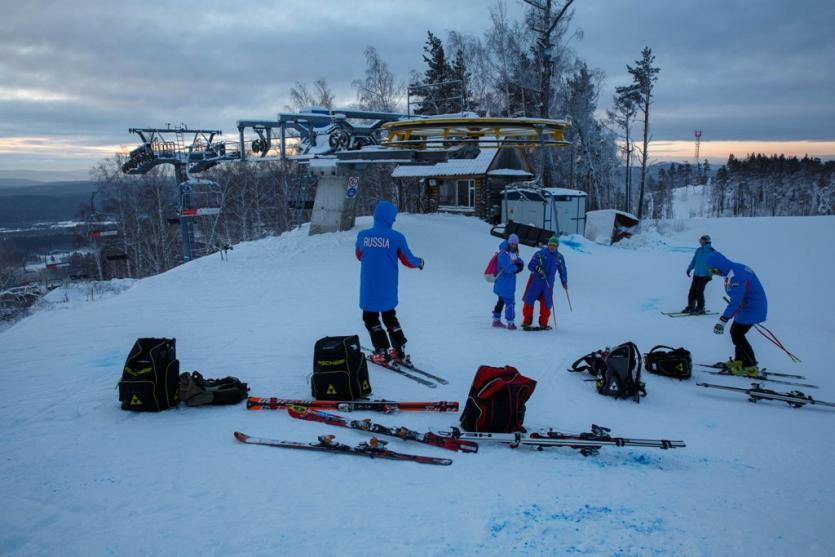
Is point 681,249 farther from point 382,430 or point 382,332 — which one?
point 382,430

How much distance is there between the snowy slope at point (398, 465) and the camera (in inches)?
121

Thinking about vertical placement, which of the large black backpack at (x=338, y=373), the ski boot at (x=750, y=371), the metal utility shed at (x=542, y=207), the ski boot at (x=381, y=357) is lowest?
the ski boot at (x=750, y=371)

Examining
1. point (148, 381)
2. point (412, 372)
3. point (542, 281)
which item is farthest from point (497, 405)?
point (542, 281)

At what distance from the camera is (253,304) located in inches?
425

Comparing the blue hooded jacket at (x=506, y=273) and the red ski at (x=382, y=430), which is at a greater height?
the blue hooded jacket at (x=506, y=273)

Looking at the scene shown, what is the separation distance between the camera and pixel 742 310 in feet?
21.7

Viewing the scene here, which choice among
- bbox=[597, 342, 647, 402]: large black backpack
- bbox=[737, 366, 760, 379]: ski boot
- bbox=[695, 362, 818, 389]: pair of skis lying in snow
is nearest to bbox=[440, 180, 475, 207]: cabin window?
bbox=[695, 362, 818, 389]: pair of skis lying in snow

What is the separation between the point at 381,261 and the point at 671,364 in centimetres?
410

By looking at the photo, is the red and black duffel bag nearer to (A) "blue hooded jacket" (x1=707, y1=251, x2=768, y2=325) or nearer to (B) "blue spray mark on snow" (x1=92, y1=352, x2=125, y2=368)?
(A) "blue hooded jacket" (x1=707, y1=251, x2=768, y2=325)

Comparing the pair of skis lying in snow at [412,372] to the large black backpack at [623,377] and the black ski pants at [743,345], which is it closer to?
the large black backpack at [623,377]

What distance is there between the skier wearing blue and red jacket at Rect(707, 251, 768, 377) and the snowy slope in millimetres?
382

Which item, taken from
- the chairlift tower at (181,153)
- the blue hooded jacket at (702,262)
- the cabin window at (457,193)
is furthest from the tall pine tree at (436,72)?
the blue hooded jacket at (702,262)

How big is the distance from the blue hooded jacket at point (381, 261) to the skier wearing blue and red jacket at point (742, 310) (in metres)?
4.19

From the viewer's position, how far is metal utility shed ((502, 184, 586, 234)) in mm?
22844
